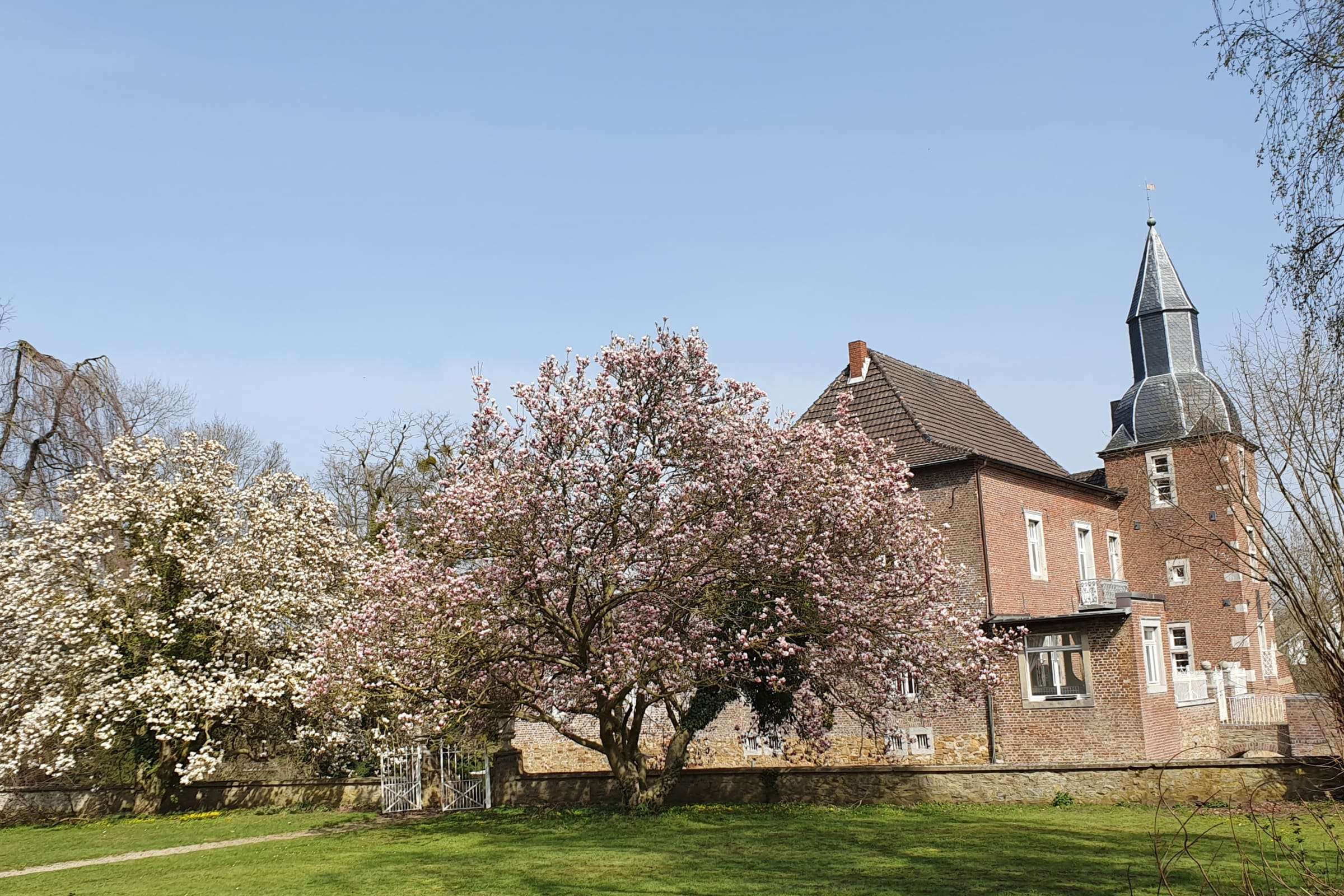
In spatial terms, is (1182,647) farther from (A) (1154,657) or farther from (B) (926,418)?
(B) (926,418)

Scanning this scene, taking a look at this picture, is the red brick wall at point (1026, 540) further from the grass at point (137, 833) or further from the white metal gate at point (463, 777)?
the grass at point (137, 833)

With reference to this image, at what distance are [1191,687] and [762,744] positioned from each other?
37.9ft

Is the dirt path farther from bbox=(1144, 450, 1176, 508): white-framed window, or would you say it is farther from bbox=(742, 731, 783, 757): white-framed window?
bbox=(1144, 450, 1176, 508): white-framed window

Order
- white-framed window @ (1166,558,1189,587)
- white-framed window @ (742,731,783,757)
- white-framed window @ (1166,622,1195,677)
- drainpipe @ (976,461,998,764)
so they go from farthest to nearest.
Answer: white-framed window @ (1166,558,1189,587)
white-framed window @ (1166,622,1195,677)
drainpipe @ (976,461,998,764)
white-framed window @ (742,731,783,757)

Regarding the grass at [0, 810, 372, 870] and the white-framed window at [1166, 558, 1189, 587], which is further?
the white-framed window at [1166, 558, 1189, 587]

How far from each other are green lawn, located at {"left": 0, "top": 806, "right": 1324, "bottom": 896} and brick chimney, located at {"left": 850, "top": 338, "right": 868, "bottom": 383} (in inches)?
586

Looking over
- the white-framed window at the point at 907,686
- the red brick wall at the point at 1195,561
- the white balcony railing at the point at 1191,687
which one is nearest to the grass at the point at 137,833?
A: the white-framed window at the point at 907,686

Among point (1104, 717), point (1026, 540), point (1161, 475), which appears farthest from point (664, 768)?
point (1161, 475)

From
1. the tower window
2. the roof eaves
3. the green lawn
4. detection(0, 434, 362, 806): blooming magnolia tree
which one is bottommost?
the green lawn

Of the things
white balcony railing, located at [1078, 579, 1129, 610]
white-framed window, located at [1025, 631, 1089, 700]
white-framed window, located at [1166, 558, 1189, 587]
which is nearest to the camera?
white-framed window, located at [1025, 631, 1089, 700]

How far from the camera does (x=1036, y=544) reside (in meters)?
28.5

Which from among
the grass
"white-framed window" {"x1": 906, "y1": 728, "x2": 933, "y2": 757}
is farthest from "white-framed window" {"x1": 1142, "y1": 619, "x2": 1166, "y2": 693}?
the grass

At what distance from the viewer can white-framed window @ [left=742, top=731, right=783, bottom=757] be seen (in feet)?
68.9

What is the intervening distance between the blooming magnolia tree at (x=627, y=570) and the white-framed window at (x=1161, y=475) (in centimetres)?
2122
